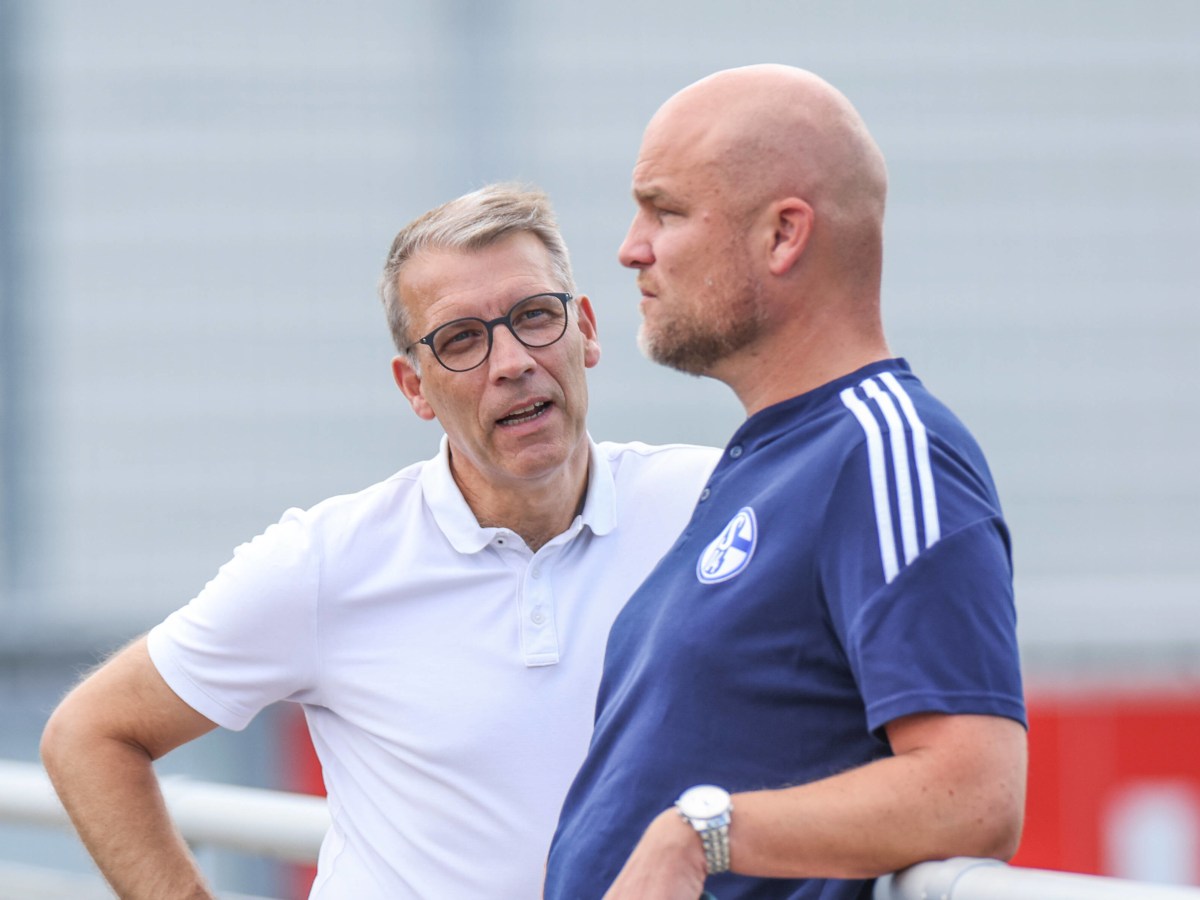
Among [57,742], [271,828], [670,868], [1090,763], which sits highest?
[670,868]

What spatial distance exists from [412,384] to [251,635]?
0.52m

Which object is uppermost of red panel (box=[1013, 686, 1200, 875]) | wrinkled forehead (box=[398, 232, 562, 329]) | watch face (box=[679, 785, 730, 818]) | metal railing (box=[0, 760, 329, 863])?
wrinkled forehead (box=[398, 232, 562, 329])

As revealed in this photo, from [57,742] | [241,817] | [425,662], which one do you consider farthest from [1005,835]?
[57,742]

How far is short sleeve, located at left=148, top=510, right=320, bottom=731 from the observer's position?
2.47m

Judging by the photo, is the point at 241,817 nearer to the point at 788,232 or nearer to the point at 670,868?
the point at 670,868

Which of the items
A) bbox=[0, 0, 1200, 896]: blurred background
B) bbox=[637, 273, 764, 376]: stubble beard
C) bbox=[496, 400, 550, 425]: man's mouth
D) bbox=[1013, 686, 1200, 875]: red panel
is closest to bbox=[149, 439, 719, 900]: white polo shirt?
bbox=[496, 400, 550, 425]: man's mouth

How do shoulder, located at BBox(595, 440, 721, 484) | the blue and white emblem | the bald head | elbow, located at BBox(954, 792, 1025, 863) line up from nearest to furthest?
1. elbow, located at BBox(954, 792, 1025, 863)
2. the blue and white emblem
3. the bald head
4. shoulder, located at BBox(595, 440, 721, 484)

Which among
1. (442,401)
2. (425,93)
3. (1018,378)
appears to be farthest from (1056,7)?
(442,401)

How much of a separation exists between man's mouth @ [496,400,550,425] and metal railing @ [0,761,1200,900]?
2.10 ft

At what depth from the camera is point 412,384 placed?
109 inches

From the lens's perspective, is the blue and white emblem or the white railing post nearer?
the white railing post

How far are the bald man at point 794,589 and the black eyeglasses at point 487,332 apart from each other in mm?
625

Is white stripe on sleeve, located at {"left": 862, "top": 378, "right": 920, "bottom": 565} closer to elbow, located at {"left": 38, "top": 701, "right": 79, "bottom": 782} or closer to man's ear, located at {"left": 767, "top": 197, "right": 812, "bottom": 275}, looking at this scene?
man's ear, located at {"left": 767, "top": 197, "right": 812, "bottom": 275}

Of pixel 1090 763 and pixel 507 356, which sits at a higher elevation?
pixel 507 356
